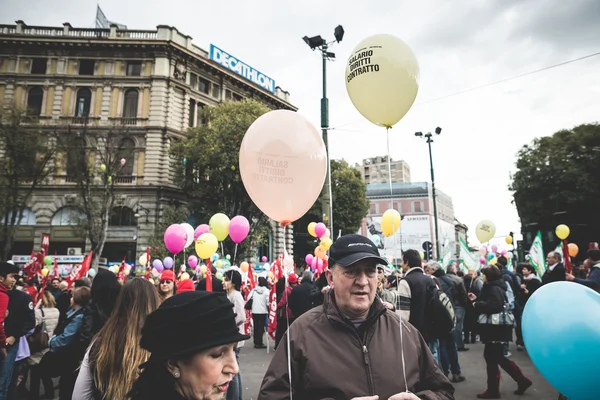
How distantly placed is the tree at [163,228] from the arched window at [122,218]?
2132mm

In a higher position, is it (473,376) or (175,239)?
(175,239)

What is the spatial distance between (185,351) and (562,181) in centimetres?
3357

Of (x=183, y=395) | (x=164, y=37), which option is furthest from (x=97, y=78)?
(x=183, y=395)

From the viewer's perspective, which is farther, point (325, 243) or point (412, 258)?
point (325, 243)

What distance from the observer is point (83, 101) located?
2406cm

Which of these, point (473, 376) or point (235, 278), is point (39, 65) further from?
point (473, 376)

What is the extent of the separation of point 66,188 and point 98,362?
25.0 metres

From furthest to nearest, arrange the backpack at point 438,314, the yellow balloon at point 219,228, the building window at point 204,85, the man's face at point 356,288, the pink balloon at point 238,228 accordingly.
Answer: the building window at point 204,85 → the yellow balloon at point 219,228 → the pink balloon at point 238,228 → the backpack at point 438,314 → the man's face at point 356,288

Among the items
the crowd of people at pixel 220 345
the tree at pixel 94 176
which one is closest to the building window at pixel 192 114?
the tree at pixel 94 176

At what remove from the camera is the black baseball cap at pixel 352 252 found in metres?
1.98

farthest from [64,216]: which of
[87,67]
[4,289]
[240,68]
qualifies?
[4,289]

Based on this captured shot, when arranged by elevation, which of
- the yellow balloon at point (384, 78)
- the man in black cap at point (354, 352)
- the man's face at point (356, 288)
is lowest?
the man in black cap at point (354, 352)

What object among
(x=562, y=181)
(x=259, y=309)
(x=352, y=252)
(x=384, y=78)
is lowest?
(x=259, y=309)

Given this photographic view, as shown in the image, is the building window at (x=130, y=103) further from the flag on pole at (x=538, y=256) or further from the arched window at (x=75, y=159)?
the flag on pole at (x=538, y=256)
